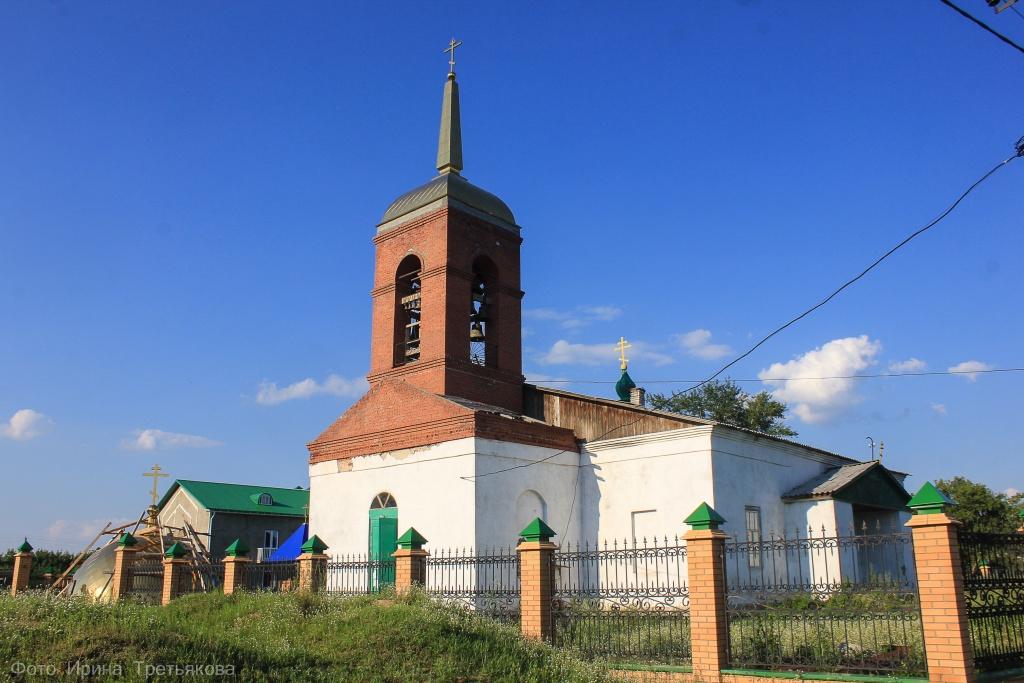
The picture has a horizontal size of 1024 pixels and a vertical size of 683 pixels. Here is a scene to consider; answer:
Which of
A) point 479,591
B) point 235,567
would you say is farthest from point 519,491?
point 235,567

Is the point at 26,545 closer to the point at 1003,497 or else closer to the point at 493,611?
the point at 493,611

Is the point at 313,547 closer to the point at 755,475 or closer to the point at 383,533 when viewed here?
the point at 383,533

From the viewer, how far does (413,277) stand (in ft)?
62.5

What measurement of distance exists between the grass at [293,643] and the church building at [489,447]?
4.46 meters

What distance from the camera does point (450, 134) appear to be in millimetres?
19969

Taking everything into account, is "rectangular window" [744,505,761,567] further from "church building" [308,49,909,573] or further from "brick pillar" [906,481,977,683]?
"brick pillar" [906,481,977,683]

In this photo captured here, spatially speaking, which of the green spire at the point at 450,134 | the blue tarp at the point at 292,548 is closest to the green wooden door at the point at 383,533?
the blue tarp at the point at 292,548

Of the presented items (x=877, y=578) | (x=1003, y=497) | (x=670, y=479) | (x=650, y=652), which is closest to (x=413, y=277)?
(x=670, y=479)

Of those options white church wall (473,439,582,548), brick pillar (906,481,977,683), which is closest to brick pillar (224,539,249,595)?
white church wall (473,439,582,548)

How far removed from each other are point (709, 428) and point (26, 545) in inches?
672

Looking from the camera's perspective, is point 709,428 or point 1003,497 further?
point 1003,497

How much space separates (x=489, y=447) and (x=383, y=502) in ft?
9.29

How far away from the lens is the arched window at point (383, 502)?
17141mm

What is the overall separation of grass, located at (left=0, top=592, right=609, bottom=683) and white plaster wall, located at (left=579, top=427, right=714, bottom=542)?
20.3ft
